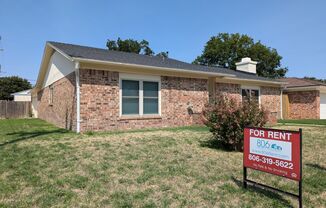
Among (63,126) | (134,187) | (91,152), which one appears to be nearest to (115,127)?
(63,126)

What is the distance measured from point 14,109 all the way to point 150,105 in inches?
698

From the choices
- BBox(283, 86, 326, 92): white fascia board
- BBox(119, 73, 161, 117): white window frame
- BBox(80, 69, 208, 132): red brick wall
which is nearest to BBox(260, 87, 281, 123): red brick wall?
BBox(283, 86, 326, 92): white fascia board

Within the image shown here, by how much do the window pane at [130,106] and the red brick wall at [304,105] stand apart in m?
15.2

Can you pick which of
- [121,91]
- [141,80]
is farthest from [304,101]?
[121,91]

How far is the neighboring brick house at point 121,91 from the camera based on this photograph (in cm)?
1062

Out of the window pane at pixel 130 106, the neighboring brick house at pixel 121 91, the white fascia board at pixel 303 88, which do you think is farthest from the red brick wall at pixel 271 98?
the window pane at pixel 130 106

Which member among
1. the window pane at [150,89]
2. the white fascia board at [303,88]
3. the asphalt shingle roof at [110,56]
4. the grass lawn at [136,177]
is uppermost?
the asphalt shingle roof at [110,56]

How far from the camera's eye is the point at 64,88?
1298 centimetres

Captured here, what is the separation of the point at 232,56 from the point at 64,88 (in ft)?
108

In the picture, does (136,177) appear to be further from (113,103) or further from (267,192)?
A: (113,103)

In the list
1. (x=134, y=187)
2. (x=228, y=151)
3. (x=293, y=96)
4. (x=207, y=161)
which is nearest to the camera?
(x=134, y=187)

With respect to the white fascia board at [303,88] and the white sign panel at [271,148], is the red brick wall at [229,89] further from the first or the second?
the white sign panel at [271,148]

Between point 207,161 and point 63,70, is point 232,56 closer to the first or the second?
point 63,70

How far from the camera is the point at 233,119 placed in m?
7.21
